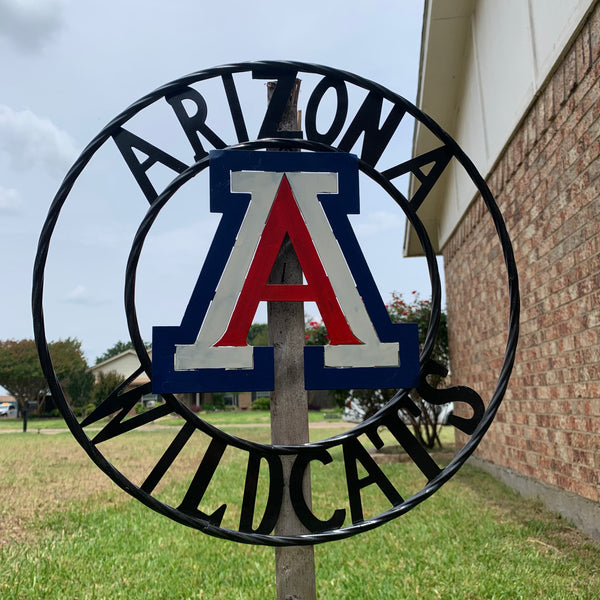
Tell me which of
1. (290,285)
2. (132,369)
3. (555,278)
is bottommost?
(132,369)

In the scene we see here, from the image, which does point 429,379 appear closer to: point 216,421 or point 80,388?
point 216,421

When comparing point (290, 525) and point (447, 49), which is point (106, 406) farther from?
point (447, 49)

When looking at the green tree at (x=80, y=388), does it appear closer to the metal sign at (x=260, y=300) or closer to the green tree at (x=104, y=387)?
the green tree at (x=104, y=387)

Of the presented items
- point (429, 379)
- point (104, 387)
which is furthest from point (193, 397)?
point (429, 379)

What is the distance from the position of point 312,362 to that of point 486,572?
2.16m

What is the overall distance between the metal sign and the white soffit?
2.57 metres

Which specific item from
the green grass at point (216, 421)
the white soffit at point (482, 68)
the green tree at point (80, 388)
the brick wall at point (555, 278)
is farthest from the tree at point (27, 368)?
the brick wall at point (555, 278)

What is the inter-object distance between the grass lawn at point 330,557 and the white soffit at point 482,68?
341 cm

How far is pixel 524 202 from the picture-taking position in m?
5.37

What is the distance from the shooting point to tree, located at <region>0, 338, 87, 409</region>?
33812 millimetres

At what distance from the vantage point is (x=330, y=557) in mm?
3939

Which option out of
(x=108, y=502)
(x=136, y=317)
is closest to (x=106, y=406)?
(x=136, y=317)

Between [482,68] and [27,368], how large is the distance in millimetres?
33352

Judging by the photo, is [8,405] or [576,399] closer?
[576,399]
